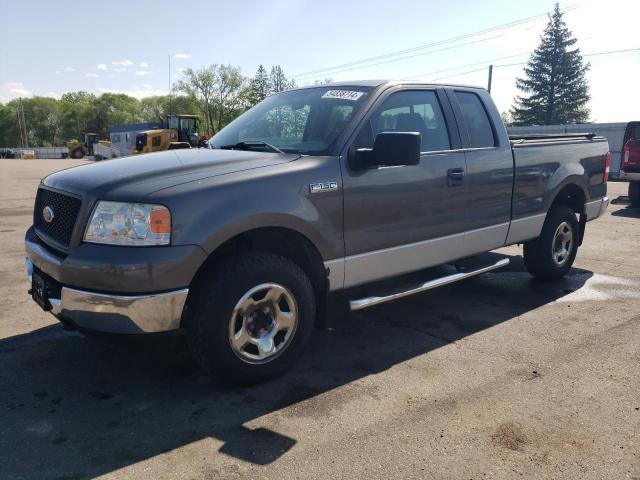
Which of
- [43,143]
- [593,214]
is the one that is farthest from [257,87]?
[593,214]

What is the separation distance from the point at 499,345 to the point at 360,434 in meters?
1.71

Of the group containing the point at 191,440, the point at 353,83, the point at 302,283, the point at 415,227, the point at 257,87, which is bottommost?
the point at 191,440

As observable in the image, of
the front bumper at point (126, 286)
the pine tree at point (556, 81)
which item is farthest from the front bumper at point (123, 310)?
the pine tree at point (556, 81)

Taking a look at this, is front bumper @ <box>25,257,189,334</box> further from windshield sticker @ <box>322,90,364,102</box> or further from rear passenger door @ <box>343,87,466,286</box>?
windshield sticker @ <box>322,90,364,102</box>

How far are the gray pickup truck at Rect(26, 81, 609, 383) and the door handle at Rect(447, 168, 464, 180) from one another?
1cm

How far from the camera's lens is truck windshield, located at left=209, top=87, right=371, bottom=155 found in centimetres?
383

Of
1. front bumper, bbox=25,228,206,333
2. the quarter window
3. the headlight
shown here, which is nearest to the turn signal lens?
the headlight

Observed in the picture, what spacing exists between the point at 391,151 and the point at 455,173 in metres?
1.01

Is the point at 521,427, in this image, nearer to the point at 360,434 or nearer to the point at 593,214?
the point at 360,434

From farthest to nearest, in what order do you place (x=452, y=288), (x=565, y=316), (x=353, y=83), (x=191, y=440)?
1. (x=452, y=288)
2. (x=565, y=316)
3. (x=353, y=83)
4. (x=191, y=440)

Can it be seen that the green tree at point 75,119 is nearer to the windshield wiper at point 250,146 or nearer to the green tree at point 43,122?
the green tree at point 43,122

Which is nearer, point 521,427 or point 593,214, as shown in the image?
point 521,427

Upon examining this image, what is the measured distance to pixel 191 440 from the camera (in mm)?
2781

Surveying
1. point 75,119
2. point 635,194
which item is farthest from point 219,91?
point 635,194
